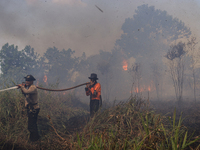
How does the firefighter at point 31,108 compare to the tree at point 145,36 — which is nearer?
the firefighter at point 31,108

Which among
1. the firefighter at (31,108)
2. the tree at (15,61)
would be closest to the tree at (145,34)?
the tree at (15,61)

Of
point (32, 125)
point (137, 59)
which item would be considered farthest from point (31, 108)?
point (137, 59)

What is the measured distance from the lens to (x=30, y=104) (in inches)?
196

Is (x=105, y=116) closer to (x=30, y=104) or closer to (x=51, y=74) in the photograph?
(x=30, y=104)

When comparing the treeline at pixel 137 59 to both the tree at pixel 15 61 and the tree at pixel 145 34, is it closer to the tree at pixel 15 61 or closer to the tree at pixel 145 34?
the tree at pixel 145 34

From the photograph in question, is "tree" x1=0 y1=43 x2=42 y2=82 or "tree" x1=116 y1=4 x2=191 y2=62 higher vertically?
"tree" x1=116 y1=4 x2=191 y2=62

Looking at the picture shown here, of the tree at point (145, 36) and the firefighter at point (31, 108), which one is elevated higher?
the tree at point (145, 36)

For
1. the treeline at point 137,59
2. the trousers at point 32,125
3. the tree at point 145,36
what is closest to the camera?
the trousers at point 32,125

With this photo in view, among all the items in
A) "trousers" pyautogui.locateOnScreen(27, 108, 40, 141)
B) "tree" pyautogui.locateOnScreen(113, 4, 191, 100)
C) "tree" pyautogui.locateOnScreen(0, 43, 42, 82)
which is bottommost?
"trousers" pyautogui.locateOnScreen(27, 108, 40, 141)

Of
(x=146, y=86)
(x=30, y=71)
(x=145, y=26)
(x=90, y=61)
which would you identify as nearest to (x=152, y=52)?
(x=145, y=26)

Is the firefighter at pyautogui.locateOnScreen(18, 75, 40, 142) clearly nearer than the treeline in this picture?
Yes

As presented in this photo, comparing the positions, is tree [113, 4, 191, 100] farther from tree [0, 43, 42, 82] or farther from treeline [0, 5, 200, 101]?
tree [0, 43, 42, 82]

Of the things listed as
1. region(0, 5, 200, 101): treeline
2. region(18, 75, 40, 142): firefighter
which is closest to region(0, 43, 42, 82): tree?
region(0, 5, 200, 101): treeline

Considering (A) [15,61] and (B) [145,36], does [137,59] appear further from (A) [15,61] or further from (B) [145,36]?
(A) [15,61]
